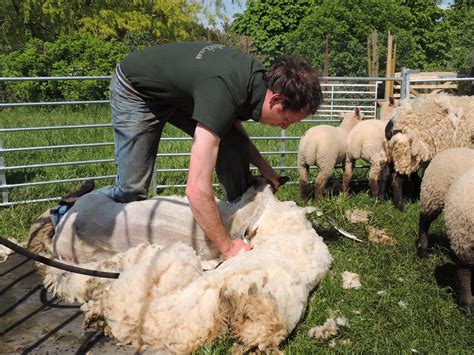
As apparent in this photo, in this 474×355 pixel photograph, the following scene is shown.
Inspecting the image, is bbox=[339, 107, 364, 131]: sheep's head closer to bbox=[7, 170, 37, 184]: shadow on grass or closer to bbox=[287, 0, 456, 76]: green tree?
bbox=[7, 170, 37, 184]: shadow on grass

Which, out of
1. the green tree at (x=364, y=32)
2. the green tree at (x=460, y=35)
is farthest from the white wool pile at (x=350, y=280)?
the green tree at (x=460, y=35)

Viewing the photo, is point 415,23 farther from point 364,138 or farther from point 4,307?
point 4,307

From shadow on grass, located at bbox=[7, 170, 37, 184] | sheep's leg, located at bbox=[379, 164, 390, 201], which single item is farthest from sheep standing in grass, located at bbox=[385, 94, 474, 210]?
shadow on grass, located at bbox=[7, 170, 37, 184]

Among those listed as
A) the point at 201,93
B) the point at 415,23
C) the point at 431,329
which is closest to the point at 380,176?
the point at 431,329

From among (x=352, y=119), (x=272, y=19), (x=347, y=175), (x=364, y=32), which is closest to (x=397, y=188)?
(x=347, y=175)

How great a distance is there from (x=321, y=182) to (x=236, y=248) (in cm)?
322

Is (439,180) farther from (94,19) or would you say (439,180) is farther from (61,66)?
(94,19)

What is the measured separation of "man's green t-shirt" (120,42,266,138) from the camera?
3.14 metres

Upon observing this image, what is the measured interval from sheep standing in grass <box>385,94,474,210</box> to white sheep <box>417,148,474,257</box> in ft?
5.04

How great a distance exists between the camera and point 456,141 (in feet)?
19.3

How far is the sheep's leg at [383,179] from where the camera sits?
21.4 feet

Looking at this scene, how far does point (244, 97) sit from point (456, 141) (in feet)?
11.8

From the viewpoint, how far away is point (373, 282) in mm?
4023

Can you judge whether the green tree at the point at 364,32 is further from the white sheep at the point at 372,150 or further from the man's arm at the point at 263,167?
the man's arm at the point at 263,167
